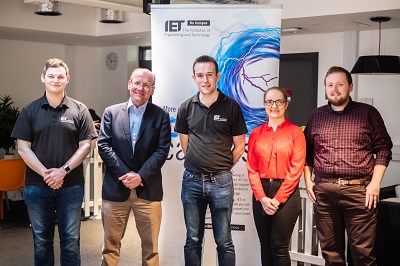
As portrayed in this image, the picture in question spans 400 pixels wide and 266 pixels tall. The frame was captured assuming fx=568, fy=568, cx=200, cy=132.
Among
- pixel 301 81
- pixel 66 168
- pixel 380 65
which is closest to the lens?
pixel 66 168

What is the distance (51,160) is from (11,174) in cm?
335

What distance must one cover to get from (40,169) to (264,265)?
155 centimetres

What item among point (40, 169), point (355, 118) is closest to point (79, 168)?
point (40, 169)

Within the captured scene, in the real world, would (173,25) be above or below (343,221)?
above

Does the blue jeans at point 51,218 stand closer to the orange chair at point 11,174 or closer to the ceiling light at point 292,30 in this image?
the orange chair at point 11,174

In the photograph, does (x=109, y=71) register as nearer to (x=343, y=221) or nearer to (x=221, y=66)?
(x=221, y=66)

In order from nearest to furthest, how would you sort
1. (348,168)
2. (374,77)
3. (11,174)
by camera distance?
(348,168) < (11,174) < (374,77)

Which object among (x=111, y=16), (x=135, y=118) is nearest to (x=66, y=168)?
(x=135, y=118)

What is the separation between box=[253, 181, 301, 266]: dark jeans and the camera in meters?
3.54

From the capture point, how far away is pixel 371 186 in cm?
342

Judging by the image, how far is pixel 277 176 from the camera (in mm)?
3533

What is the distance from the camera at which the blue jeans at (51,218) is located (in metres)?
3.61

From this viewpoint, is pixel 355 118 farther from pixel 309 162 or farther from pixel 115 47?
pixel 115 47

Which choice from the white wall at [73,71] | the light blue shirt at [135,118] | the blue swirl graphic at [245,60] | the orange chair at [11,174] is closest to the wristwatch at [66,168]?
the light blue shirt at [135,118]
